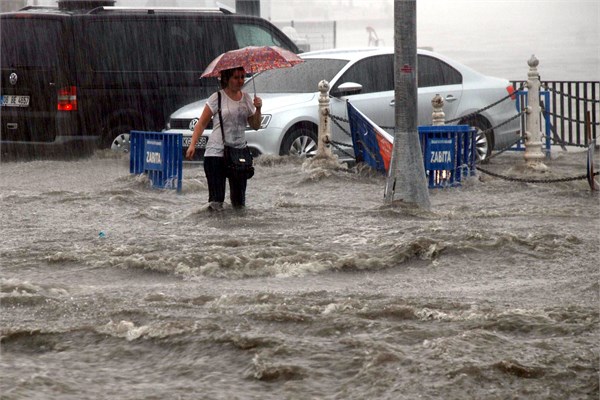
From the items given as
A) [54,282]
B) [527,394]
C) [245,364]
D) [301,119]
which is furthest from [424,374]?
[301,119]

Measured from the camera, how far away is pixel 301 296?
7.64 m

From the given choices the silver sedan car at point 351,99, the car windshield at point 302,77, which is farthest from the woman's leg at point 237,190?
the car windshield at point 302,77

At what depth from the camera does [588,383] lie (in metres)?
5.63

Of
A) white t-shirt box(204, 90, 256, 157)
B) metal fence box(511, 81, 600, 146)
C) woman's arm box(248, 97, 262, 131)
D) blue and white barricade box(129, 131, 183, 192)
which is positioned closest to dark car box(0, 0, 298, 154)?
blue and white barricade box(129, 131, 183, 192)

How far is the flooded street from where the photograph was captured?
19.1 ft

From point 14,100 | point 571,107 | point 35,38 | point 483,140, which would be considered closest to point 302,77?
point 483,140

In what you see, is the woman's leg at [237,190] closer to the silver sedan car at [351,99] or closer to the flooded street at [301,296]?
the flooded street at [301,296]

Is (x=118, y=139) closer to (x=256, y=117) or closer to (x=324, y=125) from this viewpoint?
(x=324, y=125)

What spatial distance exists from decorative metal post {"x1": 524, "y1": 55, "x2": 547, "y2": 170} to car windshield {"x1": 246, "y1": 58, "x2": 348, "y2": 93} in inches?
94.9

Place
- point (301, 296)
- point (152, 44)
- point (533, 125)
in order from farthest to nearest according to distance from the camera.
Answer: point (152, 44)
point (533, 125)
point (301, 296)

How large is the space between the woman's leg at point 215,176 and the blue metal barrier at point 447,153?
303cm

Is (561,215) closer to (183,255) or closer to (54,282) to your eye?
(183,255)

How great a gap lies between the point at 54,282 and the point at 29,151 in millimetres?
9244

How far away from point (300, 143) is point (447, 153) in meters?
2.43
